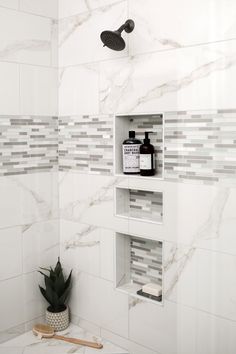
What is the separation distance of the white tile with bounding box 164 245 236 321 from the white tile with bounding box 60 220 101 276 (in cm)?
45

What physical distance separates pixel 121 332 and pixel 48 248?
1.93 feet

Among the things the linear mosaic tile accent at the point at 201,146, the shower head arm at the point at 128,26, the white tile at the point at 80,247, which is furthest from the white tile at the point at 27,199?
the shower head arm at the point at 128,26

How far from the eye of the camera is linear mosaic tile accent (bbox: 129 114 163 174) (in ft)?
6.19

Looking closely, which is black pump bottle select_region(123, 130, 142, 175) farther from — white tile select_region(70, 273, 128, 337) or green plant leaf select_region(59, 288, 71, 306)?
green plant leaf select_region(59, 288, 71, 306)

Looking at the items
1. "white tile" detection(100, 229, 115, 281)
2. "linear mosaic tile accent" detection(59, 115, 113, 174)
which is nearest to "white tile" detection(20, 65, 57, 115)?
"linear mosaic tile accent" detection(59, 115, 113, 174)

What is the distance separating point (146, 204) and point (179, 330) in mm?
572

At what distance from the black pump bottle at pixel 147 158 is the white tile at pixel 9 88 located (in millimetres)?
668

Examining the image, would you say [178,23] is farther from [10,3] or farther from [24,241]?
[24,241]

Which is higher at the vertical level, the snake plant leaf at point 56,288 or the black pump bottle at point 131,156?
the black pump bottle at point 131,156

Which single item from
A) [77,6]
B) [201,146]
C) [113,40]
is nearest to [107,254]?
[201,146]

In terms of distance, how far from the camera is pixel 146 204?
6.52 ft

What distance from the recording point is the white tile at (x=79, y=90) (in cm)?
205

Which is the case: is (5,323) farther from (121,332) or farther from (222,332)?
(222,332)

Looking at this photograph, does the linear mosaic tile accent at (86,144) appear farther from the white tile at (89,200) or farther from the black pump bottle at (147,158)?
the black pump bottle at (147,158)
